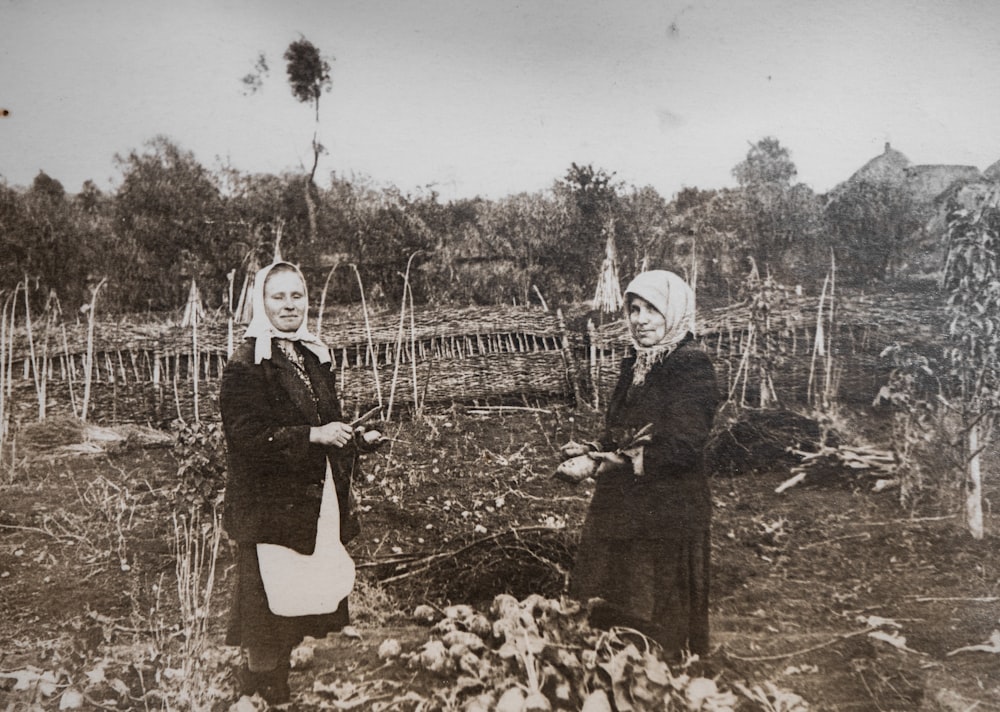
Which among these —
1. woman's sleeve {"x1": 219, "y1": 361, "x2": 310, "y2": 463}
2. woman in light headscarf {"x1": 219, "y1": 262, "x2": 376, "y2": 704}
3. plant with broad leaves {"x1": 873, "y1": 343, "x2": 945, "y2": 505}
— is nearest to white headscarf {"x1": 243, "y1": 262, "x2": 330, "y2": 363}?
woman in light headscarf {"x1": 219, "y1": 262, "x2": 376, "y2": 704}

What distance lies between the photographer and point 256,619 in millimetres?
3189

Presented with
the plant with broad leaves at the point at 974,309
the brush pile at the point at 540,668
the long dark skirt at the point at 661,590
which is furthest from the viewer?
the plant with broad leaves at the point at 974,309

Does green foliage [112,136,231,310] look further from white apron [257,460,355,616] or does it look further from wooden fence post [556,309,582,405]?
wooden fence post [556,309,582,405]

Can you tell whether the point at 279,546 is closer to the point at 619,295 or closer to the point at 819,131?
the point at 619,295

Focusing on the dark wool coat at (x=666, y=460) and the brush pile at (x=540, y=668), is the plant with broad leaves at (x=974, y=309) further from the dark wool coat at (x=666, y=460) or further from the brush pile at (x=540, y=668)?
the brush pile at (x=540, y=668)

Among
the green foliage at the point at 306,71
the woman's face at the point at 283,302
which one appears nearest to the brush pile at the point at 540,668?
the woman's face at the point at 283,302

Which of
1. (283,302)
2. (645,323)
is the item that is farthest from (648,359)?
(283,302)

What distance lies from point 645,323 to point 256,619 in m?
2.59

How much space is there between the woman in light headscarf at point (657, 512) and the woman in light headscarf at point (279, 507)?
1348 millimetres

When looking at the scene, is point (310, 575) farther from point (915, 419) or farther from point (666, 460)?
point (915, 419)

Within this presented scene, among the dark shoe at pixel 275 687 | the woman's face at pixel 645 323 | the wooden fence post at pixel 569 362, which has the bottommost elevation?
the dark shoe at pixel 275 687

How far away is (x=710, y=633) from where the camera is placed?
3.18 meters

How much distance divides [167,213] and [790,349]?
3630mm

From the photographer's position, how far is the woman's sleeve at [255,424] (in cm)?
318
